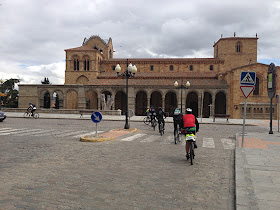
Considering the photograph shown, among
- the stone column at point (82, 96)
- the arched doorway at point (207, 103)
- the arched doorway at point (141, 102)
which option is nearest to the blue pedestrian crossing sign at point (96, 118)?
the stone column at point (82, 96)

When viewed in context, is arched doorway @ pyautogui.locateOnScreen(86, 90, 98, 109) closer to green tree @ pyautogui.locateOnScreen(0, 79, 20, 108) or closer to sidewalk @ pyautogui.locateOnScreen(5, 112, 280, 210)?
green tree @ pyautogui.locateOnScreen(0, 79, 20, 108)

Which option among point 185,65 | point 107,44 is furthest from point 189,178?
point 107,44

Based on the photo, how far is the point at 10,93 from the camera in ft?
168

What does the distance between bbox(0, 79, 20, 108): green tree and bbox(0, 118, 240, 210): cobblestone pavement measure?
46396mm

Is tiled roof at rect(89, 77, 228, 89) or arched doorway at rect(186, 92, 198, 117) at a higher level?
tiled roof at rect(89, 77, 228, 89)

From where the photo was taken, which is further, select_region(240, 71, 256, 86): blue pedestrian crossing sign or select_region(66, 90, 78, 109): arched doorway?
select_region(66, 90, 78, 109): arched doorway

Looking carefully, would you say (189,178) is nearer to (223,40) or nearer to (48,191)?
(48,191)

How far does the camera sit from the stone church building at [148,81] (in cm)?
3797

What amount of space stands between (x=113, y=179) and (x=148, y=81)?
3555 centimetres

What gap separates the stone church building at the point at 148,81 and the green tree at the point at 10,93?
10656 millimetres

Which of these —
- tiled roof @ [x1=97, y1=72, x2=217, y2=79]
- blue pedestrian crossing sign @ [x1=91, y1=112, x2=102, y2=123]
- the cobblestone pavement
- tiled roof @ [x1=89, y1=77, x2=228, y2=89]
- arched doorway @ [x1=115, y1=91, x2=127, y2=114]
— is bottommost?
the cobblestone pavement

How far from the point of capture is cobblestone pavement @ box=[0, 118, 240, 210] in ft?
12.4

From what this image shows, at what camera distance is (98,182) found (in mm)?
4730

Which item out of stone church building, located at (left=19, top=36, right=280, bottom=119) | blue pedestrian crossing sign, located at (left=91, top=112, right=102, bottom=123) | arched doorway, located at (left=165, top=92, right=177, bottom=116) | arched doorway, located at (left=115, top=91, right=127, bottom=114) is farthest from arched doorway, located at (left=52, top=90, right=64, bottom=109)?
blue pedestrian crossing sign, located at (left=91, top=112, right=102, bottom=123)
